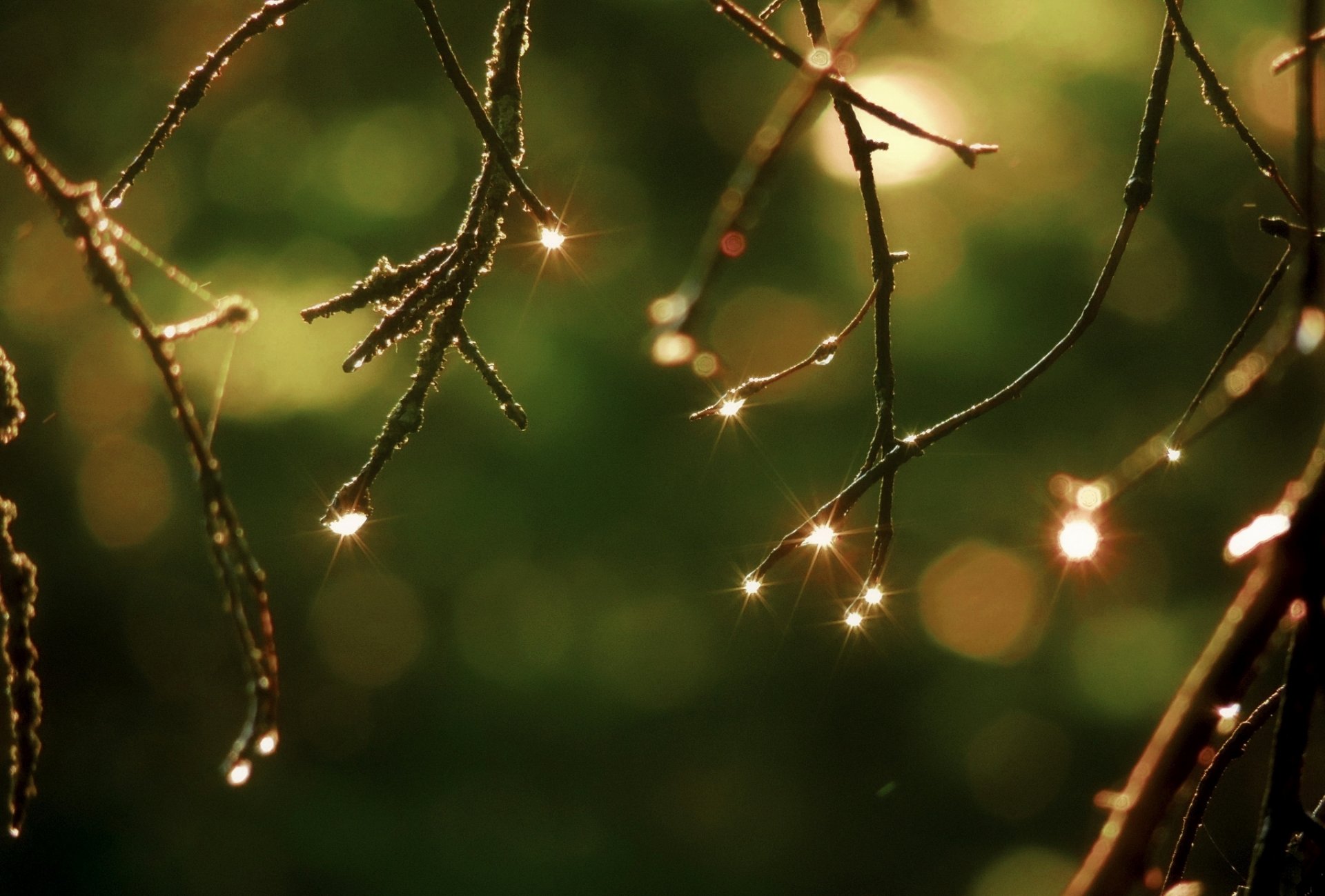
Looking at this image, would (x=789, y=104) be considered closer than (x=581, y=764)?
Yes

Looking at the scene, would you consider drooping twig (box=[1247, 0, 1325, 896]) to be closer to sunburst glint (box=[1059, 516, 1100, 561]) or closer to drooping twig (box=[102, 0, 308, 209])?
sunburst glint (box=[1059, 516, 1100, 561])

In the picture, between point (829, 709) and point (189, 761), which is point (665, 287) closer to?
point (829, 709)

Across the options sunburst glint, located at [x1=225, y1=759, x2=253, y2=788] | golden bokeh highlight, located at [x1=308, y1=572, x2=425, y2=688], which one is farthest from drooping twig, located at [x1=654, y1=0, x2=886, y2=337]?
golden bokeh highlight, located at [x1=308, y1=572, x2=425, y2=688]

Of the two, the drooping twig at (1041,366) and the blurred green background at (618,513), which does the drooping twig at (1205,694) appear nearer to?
the drooping twig at (1041,366)

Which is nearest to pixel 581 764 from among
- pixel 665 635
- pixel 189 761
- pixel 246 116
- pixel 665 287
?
pixel 665 635

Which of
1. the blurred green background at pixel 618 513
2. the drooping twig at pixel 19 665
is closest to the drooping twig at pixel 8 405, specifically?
the drooping twig at pixel 19 665

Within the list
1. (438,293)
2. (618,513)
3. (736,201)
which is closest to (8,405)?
(438,293)
